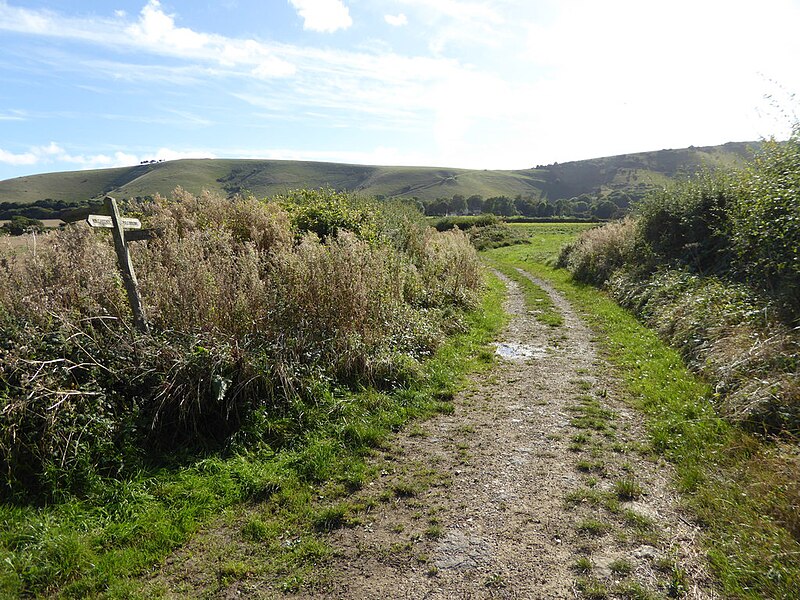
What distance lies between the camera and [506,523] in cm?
397

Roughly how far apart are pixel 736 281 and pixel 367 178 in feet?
472

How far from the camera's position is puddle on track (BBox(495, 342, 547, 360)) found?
368 inches

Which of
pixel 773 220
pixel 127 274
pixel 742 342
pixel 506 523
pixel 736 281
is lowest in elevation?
pixel 506 523

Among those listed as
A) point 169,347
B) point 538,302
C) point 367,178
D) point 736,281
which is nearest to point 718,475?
point 169,347

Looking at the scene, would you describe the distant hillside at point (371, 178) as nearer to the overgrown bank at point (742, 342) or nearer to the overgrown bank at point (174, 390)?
the overgrown bank at point (742, 342)

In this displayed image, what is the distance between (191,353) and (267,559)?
2920 millimetres

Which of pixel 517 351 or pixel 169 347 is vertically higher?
pixel 169 347

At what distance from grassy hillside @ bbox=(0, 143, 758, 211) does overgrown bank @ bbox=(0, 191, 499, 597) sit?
324 feet

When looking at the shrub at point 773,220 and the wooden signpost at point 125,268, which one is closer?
the wooden signpost at point 125,268

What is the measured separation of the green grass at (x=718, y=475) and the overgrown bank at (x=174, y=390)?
3159 mm

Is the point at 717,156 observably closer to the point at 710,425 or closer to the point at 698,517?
the point at 710,425

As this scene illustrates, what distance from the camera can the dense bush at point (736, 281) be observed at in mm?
5430

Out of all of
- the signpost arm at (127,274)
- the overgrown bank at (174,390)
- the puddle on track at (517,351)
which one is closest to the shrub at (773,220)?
the puddle on track at (517,351)

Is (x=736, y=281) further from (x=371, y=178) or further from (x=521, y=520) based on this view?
(x=371, y=178)
